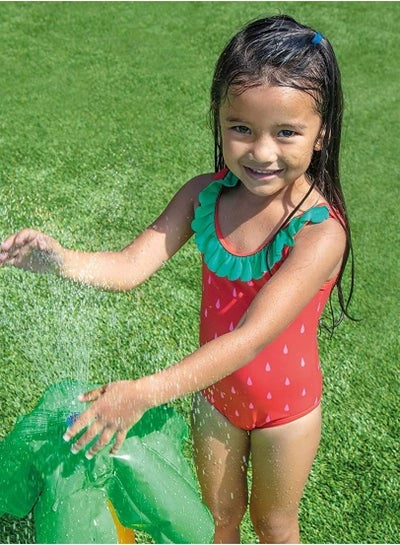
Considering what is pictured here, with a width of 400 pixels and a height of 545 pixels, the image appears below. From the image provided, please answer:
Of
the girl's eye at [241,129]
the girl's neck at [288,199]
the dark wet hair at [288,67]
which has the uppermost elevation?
the dark wet hair at [288,67]

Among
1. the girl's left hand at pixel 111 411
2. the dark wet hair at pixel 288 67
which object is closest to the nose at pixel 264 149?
the dark wet hair at pixel 288 67

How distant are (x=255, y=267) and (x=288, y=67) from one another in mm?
462

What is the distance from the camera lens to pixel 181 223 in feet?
7.29

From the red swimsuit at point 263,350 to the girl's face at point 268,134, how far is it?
0.60 feet

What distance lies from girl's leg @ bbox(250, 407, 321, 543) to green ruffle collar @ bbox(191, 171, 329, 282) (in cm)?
43

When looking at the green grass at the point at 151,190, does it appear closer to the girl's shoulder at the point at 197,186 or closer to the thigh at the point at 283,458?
the thigh at the point at 283,458

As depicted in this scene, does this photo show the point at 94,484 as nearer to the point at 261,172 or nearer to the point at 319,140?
the point at 261,172

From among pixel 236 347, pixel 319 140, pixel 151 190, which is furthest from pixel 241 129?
pixel 151 190

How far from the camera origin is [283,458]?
2.20m

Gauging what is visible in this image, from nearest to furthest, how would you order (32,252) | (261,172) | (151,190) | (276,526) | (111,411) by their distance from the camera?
1. (111,411)
2. (261,172)
3. (32,252)
4. (276,526)
5. (151,190)

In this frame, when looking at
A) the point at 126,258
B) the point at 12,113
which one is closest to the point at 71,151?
the point at 12,113

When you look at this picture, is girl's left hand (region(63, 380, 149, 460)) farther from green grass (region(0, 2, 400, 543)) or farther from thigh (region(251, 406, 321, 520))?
green grass (region(0, 2, 400, 543))

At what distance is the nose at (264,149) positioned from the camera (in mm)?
1859

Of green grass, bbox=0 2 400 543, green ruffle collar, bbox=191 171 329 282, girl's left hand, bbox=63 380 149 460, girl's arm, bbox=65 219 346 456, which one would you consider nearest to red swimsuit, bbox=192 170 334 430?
green ruffle collar, bbox=191 171 329 282
